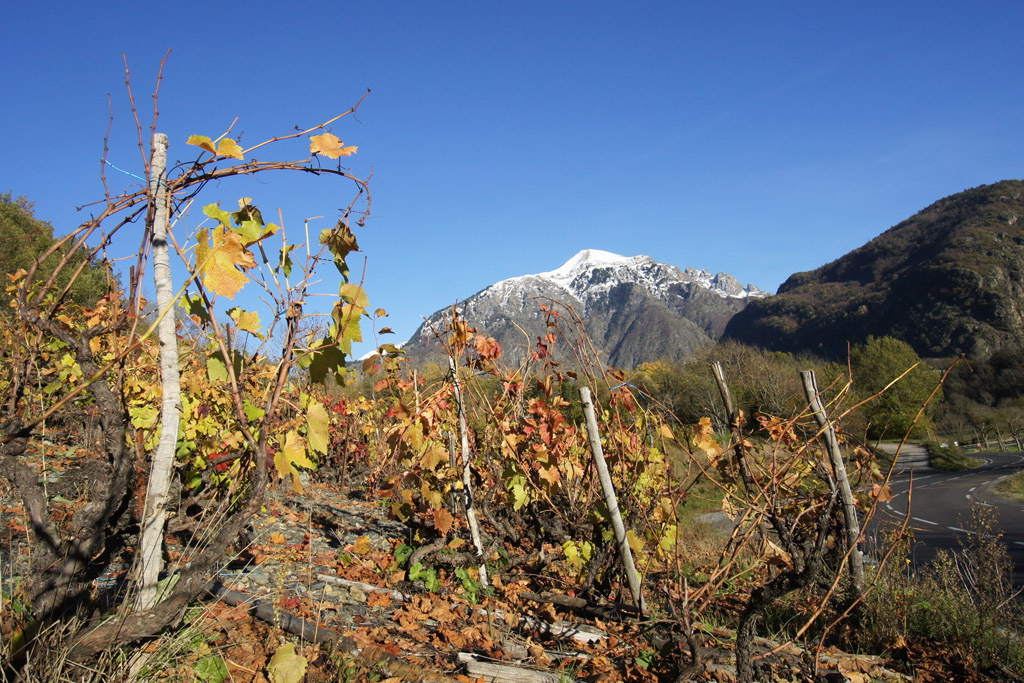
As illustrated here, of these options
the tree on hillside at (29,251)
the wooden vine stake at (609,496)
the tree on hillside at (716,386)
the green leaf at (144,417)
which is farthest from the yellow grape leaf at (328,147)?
the tree on hillside at (716,386)

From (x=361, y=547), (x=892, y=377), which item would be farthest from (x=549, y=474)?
(x=892, y=377)

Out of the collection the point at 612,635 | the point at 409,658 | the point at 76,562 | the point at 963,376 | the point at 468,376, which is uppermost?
the point at 468,376

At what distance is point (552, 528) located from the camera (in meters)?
4.18

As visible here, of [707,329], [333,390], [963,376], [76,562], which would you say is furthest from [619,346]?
[76,562]

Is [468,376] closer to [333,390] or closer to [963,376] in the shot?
[333,390]

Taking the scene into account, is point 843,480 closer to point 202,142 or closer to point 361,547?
point 361,547

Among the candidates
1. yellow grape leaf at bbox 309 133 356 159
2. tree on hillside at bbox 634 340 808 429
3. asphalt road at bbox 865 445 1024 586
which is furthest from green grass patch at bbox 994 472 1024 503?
yellow grape leaf at bbox 309 133 356 159

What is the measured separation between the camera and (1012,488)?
16109 mm

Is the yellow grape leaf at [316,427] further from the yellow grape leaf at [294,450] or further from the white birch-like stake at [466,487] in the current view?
the white birch-like stake at [466,487]

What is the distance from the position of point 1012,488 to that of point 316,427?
21967 mm

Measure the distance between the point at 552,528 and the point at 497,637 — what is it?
1.29 metres

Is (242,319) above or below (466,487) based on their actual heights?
above

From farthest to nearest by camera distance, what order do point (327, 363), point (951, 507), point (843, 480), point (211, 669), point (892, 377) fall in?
point (892, 377)
point (951, 507)
point (843, 480)
point (211, 669)
point (327, 363)

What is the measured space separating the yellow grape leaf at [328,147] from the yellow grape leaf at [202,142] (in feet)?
0.89
